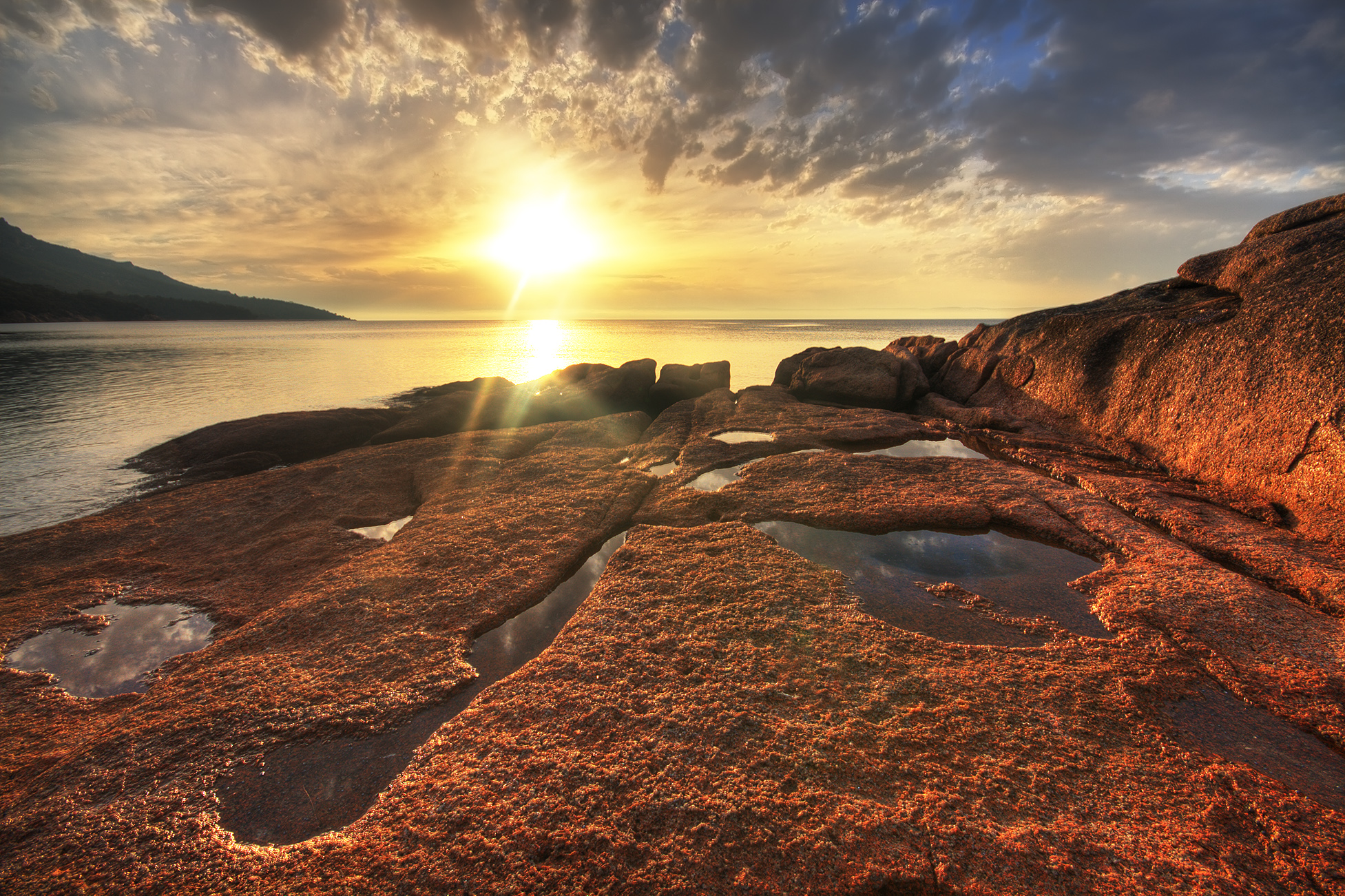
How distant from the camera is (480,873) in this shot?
2.25 metres

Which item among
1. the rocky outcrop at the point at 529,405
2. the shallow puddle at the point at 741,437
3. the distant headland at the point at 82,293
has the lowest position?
the shallow puddle at the point at 741,437

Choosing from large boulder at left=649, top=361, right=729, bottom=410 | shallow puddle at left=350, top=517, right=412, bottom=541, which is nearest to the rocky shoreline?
shallow puddle at left=350, top=517, right=412, bottom=541

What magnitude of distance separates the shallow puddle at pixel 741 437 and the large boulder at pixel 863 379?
499 cm

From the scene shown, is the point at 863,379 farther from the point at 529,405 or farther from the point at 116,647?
the point at 116,647

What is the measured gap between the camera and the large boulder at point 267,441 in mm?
10195

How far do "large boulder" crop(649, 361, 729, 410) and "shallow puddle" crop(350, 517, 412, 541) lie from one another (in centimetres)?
894

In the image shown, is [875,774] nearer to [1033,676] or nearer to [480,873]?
[1033,676]

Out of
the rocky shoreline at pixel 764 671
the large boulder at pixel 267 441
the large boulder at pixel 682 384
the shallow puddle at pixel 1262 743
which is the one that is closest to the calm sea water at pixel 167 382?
the large boulder at pixel 267 441

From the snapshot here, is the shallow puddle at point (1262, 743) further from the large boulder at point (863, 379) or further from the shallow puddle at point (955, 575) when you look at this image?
the large boulder at point (863, 379)

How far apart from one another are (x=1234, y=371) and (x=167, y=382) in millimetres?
34208

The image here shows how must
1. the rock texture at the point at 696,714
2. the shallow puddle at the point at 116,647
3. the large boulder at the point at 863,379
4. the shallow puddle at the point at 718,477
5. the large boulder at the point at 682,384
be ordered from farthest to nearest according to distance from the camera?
the large boulder at the point at 682,384
the large boulder at the point at 863,379
the shallow puddle at the point at 718,477
the shallow puddle at the point at 116,647
the rock texture at the point at 696,714

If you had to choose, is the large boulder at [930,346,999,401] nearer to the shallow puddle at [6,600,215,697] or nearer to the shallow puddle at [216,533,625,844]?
the shallow puddle at [216,533,625,844]

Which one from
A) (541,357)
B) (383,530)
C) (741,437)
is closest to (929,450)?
(741,437)

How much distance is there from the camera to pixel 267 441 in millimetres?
10602
